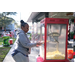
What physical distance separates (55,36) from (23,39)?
6.55ft

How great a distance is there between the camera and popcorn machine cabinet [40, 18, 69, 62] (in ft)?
11.4

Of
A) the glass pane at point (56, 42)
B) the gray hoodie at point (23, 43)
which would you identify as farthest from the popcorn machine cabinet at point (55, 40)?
the gray hoodie at point (23, 43)

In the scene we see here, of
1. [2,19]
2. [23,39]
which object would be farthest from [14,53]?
[2,19]

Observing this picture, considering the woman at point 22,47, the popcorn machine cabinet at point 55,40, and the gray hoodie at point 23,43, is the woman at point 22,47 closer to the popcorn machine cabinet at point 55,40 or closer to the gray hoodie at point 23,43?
the gray hoodie at point 23,43

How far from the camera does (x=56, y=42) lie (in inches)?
147

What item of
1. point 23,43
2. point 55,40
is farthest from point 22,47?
point 55,40

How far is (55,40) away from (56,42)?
10 centimetres

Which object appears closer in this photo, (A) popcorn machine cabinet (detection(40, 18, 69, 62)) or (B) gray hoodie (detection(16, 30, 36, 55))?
(B) gray hoodie (detection(16, 30, 36, 55))

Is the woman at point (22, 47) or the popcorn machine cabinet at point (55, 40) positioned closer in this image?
the woman at point (22, 47)

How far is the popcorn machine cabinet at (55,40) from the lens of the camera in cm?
348

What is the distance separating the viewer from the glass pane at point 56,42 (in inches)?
141

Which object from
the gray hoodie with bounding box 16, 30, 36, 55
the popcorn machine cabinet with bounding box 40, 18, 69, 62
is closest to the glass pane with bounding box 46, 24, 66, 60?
the popcorn machine cabinet with bounding box 40, 18, 69, 62

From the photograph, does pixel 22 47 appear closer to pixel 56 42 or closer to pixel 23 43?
pixel 23 43

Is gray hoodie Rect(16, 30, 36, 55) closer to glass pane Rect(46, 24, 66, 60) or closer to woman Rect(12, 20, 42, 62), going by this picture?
woman Rect(12, 20, 42, 62)
